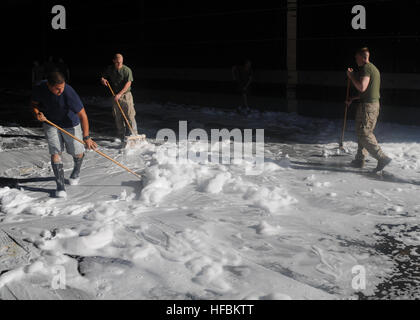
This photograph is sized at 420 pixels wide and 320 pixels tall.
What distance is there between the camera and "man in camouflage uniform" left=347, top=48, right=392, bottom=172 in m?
6.95

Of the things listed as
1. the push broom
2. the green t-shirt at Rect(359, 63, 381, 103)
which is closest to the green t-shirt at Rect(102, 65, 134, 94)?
the push broom

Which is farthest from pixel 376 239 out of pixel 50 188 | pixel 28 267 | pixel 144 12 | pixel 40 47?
pixel 40 47

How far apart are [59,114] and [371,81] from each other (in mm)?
4678

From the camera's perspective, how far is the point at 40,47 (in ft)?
73.9

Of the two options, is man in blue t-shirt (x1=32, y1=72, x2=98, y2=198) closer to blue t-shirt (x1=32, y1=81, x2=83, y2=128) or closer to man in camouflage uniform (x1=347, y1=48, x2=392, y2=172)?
blue t-shirt (x1=32, y1=81, x2=83, y2=128)

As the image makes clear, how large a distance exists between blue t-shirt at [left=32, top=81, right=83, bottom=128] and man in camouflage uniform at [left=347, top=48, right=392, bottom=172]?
4.16m

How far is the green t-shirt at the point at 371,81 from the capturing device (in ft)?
22.8

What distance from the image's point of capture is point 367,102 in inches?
282

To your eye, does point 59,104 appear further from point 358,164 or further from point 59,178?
point 358,164

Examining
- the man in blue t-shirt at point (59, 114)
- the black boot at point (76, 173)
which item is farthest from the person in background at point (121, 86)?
the man in blue t-shirt at point (59, 114)

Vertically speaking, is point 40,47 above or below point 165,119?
above
